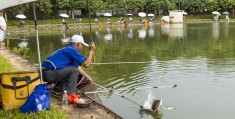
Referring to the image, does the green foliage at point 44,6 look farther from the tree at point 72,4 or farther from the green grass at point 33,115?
the green grass at point 33,115

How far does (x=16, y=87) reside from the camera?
5.91 metres

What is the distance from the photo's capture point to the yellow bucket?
5.86 meters

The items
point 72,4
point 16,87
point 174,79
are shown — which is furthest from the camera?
point 72,4

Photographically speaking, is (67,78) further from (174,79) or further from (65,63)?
(174,79)

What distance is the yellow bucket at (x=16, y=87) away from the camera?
586 cm

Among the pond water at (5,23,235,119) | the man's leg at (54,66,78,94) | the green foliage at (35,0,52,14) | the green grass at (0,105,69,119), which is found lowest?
the pond water at (5,23,235,119)

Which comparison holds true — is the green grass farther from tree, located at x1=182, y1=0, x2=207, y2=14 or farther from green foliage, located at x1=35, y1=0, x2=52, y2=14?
tree, located at x1=182, y1=0, x2=207, y2=14

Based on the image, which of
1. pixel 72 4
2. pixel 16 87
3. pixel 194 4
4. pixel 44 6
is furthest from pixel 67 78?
pixel 194 4

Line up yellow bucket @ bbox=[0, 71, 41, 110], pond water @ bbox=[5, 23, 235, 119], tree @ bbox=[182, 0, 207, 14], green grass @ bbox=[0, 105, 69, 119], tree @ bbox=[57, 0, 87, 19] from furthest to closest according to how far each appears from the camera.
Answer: tree @ bbox=[182, 0, 207, 14] < tree @ bbox=[57, 0, 87, 19] < pond water @ bbox=[5, 23, 235, 119] < yellow bucket @ bbox=[0, 71, 41, 110] < green grass @ bbox=[0, 105, 69, 119]

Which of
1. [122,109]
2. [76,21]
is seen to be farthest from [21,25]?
[122,109]

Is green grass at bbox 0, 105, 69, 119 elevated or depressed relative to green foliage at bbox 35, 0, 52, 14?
depressed

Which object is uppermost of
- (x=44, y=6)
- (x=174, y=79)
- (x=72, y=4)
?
(x=72, y=4)

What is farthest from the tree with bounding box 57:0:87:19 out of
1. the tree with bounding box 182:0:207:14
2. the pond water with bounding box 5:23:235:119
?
the pond water with bounding box 5:23:235:119

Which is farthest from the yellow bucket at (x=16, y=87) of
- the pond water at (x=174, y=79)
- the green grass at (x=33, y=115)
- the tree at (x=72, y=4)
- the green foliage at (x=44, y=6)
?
the tree at (x=72, y=4)
